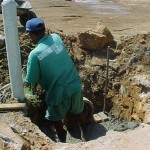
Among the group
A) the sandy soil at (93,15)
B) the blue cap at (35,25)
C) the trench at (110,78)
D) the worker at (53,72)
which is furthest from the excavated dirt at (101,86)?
the sandy soil at (93,15)

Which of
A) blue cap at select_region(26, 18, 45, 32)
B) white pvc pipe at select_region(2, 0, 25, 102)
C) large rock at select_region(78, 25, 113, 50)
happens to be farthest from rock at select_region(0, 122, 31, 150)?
large rock at select_region(78, 25, 113, 50)

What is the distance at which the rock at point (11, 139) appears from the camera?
410 centimetres

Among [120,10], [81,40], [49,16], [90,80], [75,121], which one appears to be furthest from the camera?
[120,10]

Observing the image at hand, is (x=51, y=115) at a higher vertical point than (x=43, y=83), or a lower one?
lower

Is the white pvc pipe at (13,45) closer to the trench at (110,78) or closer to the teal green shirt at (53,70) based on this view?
the teal green shirt at (53,70)

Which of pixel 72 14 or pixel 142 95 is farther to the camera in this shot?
pixel 72 14

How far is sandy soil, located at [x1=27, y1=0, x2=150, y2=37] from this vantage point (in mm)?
11703

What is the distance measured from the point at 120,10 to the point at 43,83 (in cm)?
919

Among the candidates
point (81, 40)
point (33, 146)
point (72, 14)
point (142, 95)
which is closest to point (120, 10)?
point (72, 14)

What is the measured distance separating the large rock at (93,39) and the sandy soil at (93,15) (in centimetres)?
244

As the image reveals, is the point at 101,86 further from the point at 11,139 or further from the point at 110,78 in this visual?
the point at 11,139

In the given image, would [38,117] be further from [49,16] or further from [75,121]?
[49,16]

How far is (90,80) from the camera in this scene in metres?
7.70

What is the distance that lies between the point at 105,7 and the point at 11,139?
10.7 meters
